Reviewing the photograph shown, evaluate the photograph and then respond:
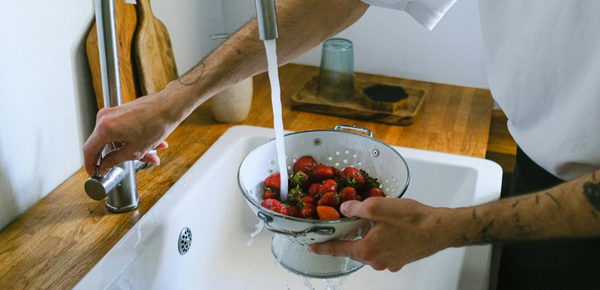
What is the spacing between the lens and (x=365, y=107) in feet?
4.12

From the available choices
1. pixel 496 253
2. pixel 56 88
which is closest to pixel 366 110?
pixel 496 253

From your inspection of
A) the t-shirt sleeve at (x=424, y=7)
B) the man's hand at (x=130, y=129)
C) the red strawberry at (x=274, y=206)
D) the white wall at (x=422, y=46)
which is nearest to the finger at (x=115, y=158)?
the man's hand at (x=130, y=129)

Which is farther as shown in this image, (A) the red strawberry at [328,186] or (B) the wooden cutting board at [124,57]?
(B) the wooden cutting board at [124,57]

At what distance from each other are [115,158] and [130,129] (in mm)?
60

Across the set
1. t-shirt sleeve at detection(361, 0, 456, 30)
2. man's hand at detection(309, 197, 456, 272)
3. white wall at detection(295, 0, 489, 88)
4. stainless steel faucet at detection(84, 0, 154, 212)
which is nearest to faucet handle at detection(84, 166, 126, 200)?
stainless steel faucet at detection(84, 0, 154, 212)

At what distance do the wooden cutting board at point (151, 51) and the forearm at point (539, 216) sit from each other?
2.21 ft

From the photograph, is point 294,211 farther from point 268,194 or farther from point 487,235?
point 487,235

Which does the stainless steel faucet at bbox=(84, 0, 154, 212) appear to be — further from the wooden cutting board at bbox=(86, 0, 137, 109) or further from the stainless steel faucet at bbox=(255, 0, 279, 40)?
the stainless steel faucet at bbox=(255, 0, 279, 40)

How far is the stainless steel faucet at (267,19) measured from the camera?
54 centimetres

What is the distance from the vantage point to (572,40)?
2.24ft

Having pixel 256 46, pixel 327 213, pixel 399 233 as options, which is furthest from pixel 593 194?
pixel 256 46

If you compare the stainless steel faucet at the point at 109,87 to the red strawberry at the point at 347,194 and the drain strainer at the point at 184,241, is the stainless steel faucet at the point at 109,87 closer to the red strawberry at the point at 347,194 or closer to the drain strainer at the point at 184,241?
the drain strainer at the point at 184,241

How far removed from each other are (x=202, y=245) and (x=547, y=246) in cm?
56

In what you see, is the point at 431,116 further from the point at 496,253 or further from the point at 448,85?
the point at 496,253
